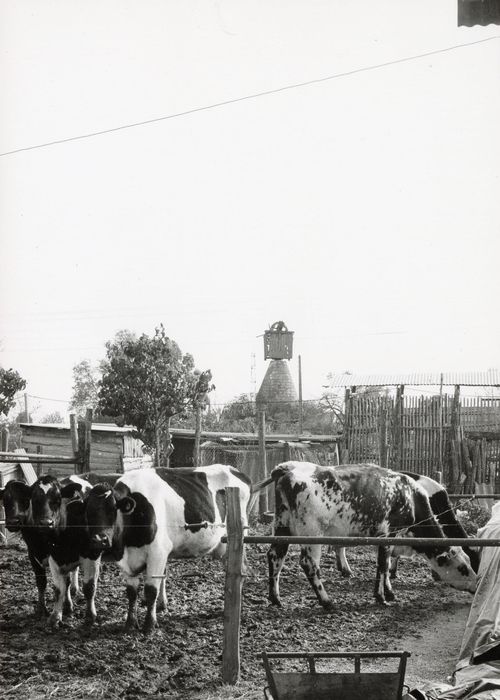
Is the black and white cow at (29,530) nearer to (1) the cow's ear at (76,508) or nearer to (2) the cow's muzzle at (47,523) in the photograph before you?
→ (2) the cow's muzzle at (47,523)

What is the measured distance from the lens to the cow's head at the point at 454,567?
8.77m

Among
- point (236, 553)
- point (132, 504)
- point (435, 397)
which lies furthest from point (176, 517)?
point (435, 397)

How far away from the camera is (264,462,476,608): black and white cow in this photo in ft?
28.4

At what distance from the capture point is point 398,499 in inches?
377

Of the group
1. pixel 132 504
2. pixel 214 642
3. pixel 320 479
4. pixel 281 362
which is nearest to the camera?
pixel 214 642

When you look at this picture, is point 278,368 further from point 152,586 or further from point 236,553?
point 236,553

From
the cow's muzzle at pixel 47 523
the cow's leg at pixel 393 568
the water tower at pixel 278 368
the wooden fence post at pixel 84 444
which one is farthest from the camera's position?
the water tower at pixel 278 368

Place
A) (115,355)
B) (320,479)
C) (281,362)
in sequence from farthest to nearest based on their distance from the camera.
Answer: (281,362), (115,355), (320,479)

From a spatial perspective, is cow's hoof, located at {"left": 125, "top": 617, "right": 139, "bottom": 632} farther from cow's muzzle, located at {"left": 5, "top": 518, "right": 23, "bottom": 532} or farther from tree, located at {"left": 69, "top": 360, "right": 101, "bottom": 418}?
tree, located at {"left": 69, "top": 360, "right": 101, "bottom": 418}

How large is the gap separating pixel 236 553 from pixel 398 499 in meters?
4.34

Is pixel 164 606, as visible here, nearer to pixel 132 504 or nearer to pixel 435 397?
pixel 132 504

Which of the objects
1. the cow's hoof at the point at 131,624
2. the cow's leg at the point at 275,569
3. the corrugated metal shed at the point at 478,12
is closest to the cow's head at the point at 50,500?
the cow's hoof at the point at 131,624

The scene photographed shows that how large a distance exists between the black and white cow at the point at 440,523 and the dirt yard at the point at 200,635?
0.20 metres

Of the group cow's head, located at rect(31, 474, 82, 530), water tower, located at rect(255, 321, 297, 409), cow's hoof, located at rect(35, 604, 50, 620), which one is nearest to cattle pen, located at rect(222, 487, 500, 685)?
cow's head, located at rect(31, 474, 82, 530)
